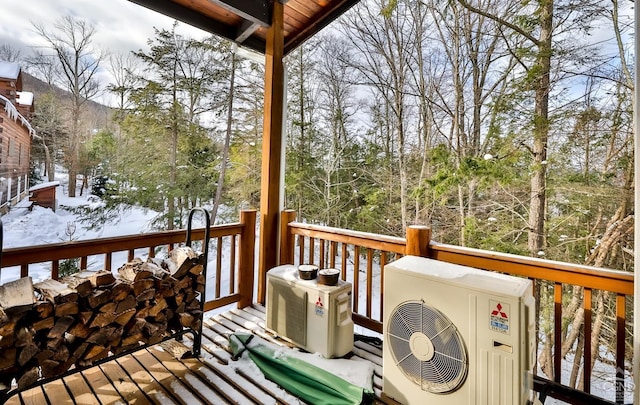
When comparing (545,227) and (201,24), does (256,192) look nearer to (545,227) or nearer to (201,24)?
(201,24)

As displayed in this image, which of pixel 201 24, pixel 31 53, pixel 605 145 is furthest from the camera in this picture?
pixel 31 53

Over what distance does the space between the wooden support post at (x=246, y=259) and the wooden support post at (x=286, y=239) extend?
0.31 m

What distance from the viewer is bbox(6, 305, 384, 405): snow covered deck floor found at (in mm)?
1730

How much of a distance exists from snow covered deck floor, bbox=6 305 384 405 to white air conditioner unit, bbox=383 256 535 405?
36cm

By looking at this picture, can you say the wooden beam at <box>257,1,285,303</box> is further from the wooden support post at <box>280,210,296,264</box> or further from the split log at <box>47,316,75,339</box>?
the split log at <box>47,316,75,339</box>

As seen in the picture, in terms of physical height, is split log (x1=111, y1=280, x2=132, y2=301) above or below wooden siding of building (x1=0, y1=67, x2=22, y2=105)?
below

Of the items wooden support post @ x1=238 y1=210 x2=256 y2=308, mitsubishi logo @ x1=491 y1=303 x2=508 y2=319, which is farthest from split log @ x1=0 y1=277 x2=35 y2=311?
mitsubishi logo @ x1=491 y1=303 x2=508 y2=319

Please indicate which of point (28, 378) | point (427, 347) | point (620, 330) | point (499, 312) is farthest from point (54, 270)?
point (620, 330)

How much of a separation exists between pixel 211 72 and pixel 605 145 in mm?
7486

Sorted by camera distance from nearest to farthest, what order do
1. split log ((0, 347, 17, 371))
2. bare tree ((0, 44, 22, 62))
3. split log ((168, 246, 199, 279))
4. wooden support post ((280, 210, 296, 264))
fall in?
split log ((0, 347, 17, 371)) < split log ((168, 246, 199, 279)) < wooden support post ((280, 210, 296, 264)) < bare tree ((0, 44, 22, 62))

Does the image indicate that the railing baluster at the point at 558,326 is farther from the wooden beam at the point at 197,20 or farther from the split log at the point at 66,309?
the wooden beam at the point at 197,20

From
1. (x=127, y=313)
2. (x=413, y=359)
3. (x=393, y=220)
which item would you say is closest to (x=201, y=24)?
(x=127, y=313)

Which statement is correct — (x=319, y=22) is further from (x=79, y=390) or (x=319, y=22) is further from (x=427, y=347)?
(x=79, y=390)

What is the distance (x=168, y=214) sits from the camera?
268 inches
